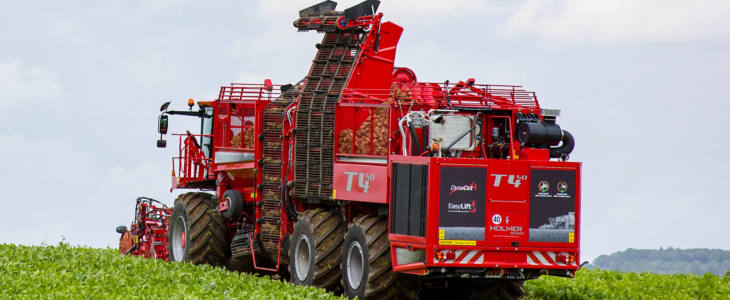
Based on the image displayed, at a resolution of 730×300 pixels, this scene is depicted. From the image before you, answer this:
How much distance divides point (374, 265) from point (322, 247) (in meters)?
1.82

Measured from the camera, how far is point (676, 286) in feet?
65.6

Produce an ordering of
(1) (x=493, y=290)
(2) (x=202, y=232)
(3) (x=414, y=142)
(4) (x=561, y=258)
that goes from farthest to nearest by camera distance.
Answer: (2) (x=202, y=232)
(1) (x=493, y=290)
(3) (x=414, y=142)
(4) (x=561, y=258)

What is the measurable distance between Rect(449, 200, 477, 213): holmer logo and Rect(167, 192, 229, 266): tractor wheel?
826 centimetres

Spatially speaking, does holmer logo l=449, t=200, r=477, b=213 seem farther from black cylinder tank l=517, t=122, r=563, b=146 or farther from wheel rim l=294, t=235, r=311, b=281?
wheel rim l=294, t=235, r=311, b=281

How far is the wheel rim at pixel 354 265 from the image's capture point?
17.0 metres

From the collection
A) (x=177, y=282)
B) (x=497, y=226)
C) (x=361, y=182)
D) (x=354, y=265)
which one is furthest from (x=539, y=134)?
(x=177, y=282)

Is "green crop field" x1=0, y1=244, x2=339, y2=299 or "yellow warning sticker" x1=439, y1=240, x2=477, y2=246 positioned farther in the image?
"green crop field" x1=0, y1=244, x2=339, y2=299

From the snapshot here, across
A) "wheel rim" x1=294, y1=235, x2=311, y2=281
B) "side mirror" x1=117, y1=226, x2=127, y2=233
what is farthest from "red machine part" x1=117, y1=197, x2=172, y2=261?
"wheel rim" x1=294, y1=235, x2=311, y2=281

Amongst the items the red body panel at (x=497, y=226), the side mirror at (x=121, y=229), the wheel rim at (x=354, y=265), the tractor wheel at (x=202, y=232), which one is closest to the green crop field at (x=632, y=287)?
the red body panel at (x=497, y=226)

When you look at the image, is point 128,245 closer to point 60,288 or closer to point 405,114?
point 60,288

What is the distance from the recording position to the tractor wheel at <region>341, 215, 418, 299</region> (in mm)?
16375

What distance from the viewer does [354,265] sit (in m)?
17.2

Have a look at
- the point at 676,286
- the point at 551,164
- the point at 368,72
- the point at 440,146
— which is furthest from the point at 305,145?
the point at 676,286

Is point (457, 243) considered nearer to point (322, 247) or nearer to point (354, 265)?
point (354, 265)
